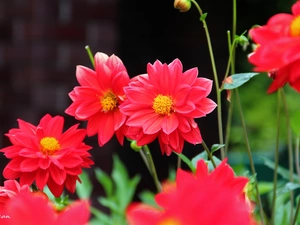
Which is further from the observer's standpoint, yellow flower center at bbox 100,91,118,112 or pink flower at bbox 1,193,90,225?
yellow flower center at bbox 100,91,118,112

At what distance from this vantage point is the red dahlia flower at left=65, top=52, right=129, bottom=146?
→ 0.52m

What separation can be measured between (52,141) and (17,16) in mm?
1508

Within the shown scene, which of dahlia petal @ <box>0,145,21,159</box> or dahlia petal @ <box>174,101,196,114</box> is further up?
dahlia petal @ <box>174,101,196,114</box>

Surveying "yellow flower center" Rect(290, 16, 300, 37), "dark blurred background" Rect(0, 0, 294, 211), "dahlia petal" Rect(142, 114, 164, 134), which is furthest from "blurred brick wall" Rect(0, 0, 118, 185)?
"yellow flower center" Rect(290, 16, 300, 37)

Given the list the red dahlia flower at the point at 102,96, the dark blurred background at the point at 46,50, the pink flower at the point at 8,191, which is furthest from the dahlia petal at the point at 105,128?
the dark blurred background at the point at 46,50

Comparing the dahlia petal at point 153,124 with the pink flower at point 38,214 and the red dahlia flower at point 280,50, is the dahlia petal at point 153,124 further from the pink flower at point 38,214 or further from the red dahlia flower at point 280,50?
the pink flower at point 38,214

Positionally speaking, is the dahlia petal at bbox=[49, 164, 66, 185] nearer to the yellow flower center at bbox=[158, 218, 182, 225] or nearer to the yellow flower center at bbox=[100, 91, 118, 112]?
the yellow flower center at bbox=[100, 91, 118, 112]

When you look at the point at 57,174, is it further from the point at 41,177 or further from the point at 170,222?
the point at 170,222

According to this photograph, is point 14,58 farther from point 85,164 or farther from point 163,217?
point 163,217

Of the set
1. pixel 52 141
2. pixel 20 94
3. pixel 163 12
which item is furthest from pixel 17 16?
pixel 52 141

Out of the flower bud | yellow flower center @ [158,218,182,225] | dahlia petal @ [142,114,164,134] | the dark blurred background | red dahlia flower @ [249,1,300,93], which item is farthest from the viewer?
the dark blurred background

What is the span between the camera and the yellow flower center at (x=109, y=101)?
52 cm

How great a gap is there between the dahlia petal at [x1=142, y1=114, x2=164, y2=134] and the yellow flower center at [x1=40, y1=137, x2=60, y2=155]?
3.2 inches

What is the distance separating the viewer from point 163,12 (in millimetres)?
2611
